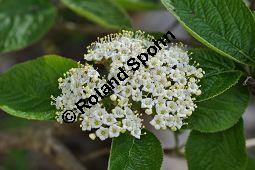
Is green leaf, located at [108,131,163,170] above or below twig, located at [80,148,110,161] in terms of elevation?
above

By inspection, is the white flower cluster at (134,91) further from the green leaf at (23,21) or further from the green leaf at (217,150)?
the green leaf at (23,21)

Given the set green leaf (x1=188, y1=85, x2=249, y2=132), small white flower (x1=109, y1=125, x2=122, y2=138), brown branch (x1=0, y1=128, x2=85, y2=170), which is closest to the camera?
small white flower (x1=109, y1=125, x2=122, y2=138)

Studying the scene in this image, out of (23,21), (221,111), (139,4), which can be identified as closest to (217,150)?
(221,111)

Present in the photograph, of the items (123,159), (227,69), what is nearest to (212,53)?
(227,69)

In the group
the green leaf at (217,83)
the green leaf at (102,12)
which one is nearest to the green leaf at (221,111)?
the green leaf at (217,83)

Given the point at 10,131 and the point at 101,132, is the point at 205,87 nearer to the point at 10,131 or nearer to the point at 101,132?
the point at 101,132

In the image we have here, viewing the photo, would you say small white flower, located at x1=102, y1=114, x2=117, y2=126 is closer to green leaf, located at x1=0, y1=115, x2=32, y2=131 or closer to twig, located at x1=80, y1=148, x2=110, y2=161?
twig, located at x1=80, y1=148, x2=110, y2=161

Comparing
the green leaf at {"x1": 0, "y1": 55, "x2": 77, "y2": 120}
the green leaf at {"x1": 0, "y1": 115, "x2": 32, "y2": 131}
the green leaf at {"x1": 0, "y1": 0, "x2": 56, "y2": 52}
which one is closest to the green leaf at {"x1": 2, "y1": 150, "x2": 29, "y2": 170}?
the green leaf at {"x1": 0, "y1": 115, "x2": 32, "y2": 131}
